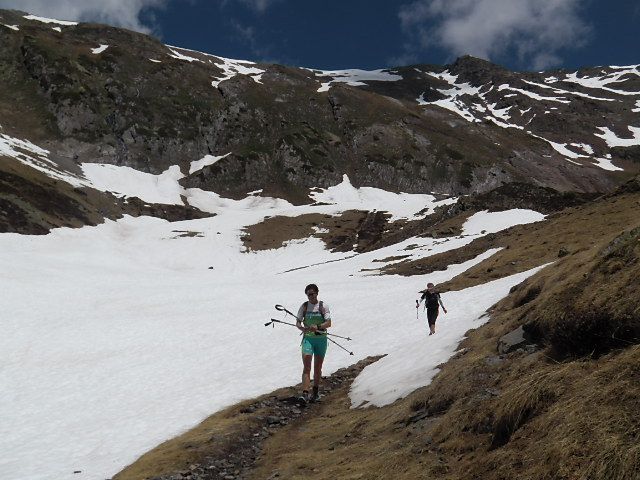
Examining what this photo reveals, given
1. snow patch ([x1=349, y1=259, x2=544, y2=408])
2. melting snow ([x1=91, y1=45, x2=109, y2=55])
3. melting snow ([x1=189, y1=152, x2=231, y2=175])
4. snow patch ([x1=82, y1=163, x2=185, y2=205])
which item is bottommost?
snow patch ([x1=349, y1=259, x2=544, y2=408])

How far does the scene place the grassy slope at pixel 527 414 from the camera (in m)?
5.59

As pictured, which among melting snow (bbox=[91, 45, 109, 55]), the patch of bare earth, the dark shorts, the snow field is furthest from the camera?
melting snow (bbox=[91, 45, 109, 55])

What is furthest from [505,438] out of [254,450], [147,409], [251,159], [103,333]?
[251,159]

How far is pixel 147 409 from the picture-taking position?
17.9m

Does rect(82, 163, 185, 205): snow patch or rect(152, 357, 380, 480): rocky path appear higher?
rect(82, 163, 185, 205): snow patch

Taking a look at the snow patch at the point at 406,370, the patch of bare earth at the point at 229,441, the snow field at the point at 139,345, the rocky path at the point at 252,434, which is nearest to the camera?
the rocky path at the point at 252,434

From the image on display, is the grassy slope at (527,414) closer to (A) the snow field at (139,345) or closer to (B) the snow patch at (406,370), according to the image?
(B) the snow patch at (406,370)

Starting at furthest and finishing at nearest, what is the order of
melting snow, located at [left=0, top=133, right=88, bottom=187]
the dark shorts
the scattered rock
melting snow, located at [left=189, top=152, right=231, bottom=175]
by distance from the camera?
melting snow, located at [left=189, top=152, right=231, bottom=175] < melting snow, located at [left=0, top=133, right=88, bottom=187] < the dark shorts < the scattered rock

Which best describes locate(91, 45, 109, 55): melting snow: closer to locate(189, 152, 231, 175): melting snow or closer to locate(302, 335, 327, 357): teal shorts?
locate(189, 152, 231, 175): melting snow

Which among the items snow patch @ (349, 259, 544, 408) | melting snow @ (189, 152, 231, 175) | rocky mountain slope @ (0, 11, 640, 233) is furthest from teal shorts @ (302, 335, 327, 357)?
melting snow @ (189, 152, 231, 175)

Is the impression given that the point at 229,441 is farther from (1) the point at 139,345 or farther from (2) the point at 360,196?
(2) the point at 360,196

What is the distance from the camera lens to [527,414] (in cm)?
693

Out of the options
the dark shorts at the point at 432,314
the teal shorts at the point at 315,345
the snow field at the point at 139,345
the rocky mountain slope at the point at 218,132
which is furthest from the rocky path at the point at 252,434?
Result: the rocky mountain slope at the point at 218,132

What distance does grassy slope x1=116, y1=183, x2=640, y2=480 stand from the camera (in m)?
5.59
